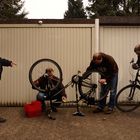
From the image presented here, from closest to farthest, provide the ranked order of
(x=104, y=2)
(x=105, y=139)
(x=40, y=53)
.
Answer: (x=105, y=139) < (x=40, y=53) < (x=104, y=2)

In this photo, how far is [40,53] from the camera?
13086mm

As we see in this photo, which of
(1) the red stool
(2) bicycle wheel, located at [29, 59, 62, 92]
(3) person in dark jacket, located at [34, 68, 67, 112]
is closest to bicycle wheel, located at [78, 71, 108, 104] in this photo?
(3) person in dark jacket, located at [34, 68, 67, 112]

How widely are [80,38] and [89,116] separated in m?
2.55

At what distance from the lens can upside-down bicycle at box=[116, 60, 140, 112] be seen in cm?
1199

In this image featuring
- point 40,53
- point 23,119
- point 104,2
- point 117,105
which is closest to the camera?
point 23,119

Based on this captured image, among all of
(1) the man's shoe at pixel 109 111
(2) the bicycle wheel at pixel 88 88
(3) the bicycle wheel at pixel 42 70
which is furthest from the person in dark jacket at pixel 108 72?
(3) the bicycle wheel at pixel 42 70

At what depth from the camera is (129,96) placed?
12.2 m

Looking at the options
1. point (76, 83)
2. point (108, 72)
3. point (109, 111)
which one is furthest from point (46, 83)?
point (109, 111)

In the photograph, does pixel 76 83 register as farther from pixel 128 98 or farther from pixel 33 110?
pixel 128 98

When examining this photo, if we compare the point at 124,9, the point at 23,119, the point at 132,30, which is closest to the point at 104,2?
the point at 124,9

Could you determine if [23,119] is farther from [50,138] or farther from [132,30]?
[132,30]

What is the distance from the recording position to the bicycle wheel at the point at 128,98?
12.0 metres

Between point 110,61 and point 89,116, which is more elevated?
point 110,61

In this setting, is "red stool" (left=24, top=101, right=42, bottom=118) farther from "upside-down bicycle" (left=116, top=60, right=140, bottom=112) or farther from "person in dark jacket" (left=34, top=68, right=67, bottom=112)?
"upside-down bicycle" (left=116, top=60, right=140, bottom=112)
